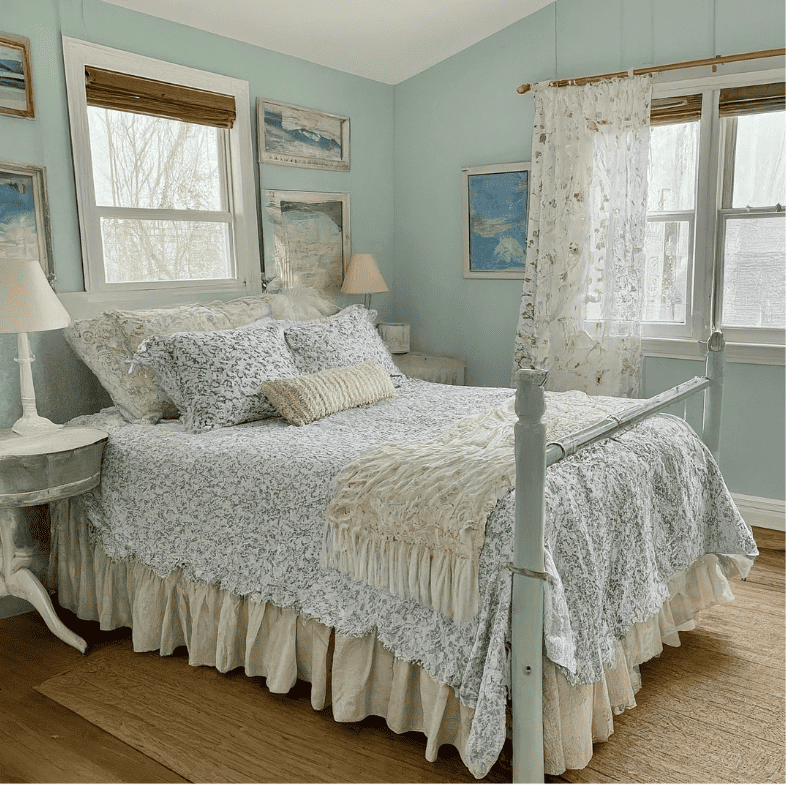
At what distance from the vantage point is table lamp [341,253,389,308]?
4062 mm

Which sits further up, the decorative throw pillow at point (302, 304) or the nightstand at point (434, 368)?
the decorative throw pillow at point (302, 304)

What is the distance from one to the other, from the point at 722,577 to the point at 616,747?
84 cm

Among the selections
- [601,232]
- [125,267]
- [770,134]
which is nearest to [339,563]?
[125,267]

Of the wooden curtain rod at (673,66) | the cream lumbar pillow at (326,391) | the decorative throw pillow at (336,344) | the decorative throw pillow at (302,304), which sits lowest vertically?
the cream lumbar pillow at (326,391)

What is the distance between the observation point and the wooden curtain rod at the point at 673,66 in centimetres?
326

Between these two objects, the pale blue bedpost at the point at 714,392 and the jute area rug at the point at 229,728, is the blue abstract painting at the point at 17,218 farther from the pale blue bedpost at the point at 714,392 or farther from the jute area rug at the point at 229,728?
the pale blue bedpost at the point at 714,392

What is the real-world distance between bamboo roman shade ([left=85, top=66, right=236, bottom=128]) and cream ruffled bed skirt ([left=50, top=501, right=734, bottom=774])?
1662mm

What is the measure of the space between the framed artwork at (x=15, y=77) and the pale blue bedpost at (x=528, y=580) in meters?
2.22

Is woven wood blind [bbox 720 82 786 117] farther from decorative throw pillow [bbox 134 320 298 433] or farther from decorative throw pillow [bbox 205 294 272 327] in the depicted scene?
decorative throw pillow [bbox 134 320 298 433]

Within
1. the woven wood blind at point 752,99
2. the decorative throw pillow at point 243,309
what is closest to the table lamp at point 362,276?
the decorative throw pillow at point 243,309

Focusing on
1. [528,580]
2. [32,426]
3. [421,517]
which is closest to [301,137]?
[32,426]

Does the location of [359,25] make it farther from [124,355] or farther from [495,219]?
[124,355]

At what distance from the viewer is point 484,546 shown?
1738 mm

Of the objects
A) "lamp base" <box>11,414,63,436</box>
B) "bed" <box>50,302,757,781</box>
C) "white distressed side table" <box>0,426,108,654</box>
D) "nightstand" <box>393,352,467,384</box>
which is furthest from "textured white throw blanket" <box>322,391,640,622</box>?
"nightstand" <box>393,352,467,384</box>
